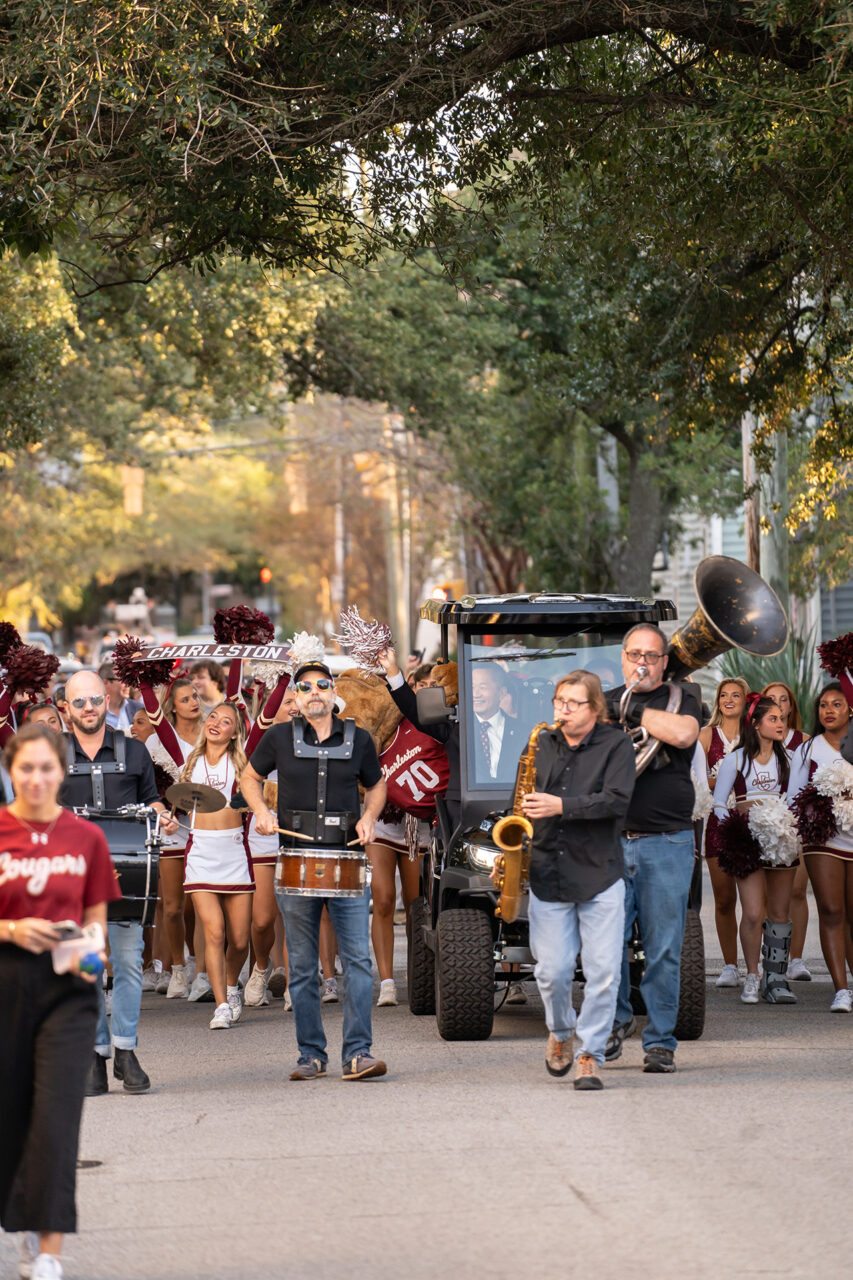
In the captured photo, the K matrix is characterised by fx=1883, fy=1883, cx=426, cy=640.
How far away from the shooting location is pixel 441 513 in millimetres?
46250

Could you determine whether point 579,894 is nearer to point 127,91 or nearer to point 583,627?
point 583,627

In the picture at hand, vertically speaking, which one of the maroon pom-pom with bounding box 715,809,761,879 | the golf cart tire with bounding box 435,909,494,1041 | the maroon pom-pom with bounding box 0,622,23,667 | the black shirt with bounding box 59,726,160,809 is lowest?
the golf cart tire with bounding box 435,909,494,1041

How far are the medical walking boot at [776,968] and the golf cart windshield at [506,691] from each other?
1986 millimetres

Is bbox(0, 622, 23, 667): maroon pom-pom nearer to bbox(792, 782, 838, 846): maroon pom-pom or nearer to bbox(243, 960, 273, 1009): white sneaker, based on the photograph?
bbox(243, 960, 273, 1009): white sneaker

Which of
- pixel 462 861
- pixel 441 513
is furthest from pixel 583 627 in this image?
pixel 441 513

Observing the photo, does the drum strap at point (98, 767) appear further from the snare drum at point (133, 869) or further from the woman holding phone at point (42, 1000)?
the woman holding phone at point (42, 1000)

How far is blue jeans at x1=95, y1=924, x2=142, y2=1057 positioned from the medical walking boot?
13.6ft

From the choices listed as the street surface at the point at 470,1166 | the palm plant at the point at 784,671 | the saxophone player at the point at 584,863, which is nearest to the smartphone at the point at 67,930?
the street surface at the point at 470,1166

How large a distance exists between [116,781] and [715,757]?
14.2ft

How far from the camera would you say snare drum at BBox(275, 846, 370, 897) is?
8805 millimetres

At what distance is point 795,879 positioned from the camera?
472 inches

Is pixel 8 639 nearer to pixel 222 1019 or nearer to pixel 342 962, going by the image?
pixel 222 1019

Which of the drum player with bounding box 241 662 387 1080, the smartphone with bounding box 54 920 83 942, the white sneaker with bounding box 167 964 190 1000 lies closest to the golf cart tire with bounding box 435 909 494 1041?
the drum player with bounding box 241 662 387 1080

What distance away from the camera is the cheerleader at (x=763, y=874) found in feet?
36.7
